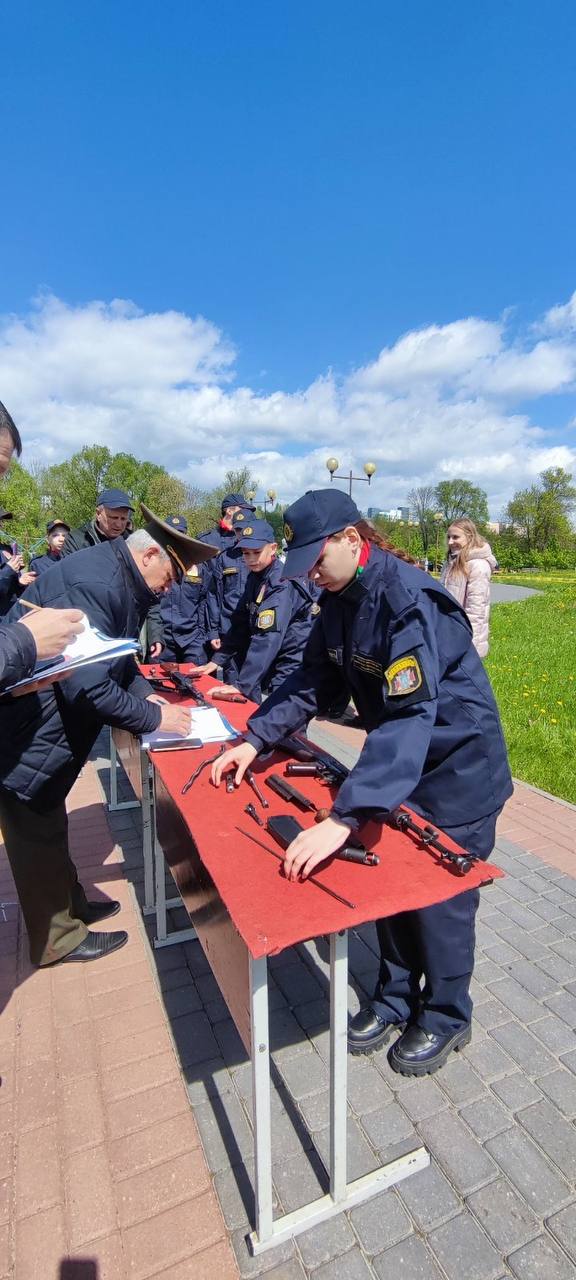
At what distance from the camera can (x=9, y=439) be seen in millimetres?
1544

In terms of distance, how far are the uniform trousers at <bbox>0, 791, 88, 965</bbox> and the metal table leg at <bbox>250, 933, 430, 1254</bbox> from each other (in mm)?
1332

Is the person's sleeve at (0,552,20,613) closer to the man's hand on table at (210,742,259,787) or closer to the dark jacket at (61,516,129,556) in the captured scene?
the dark jacket at (61,516,129,556)

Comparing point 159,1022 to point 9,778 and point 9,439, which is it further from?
point 9,439

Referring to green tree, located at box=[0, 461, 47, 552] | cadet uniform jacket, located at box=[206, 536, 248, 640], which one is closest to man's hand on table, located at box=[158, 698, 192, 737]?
cadet uniform jacket, located at box=[206, 536, 248, 640]

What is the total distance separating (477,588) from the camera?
15.4ft

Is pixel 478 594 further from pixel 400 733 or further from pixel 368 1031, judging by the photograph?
pixel 400 733

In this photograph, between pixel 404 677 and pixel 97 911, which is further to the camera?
pixel 97 911

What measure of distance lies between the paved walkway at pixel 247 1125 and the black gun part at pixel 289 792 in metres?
0.99

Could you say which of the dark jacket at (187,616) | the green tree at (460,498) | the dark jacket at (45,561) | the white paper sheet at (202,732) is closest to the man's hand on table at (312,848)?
the white paper sheet at (202,732)

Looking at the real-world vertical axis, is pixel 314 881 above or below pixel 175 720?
below

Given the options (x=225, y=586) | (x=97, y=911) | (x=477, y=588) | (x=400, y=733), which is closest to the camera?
(x=400, y=733)

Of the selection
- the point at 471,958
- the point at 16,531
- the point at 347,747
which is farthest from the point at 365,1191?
the point at 16,531

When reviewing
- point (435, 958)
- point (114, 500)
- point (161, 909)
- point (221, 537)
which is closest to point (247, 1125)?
point (435, 958)

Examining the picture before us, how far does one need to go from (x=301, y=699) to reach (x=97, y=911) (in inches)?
64.9
